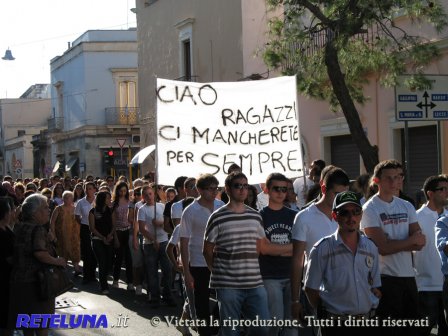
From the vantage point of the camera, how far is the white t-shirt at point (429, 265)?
27.3 feet

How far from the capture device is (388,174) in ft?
25.0

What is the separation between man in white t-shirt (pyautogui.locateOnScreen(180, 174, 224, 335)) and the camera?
30.8 feet

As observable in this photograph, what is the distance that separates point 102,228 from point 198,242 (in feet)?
21.5

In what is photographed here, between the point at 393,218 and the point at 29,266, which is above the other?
the point at 393,218

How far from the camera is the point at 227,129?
38.0 feet

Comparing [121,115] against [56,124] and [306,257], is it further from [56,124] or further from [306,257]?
[306,257]

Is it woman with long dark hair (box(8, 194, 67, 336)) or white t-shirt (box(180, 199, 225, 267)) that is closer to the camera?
woman with long dark hair (box(8, 194, 67, 336))

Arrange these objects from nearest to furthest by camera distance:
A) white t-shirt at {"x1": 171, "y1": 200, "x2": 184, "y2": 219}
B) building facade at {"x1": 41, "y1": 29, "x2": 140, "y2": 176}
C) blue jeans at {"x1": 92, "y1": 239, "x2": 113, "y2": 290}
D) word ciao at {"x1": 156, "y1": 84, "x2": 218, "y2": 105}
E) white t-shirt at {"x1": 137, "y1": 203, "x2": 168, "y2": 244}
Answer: white t-shirt at {"x1": 171, "y1": 200, "x2": 184, "y2": 219}, word ciao at {"x1": 156, "y1": 84, "x2": 218, "y2": 105}, white t-shirt at {"x1": 137, "y1": 203, "x2": 168, "y2": 244}, blue jeans at {"x1": 92, "y1": 239, "x2": 113, "y2": 290}, building facade at {"x1": 41, "y1": 29, "x2": 140, "y2": 176}

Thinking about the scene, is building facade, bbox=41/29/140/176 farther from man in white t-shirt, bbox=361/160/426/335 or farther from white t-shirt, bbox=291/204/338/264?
man in white t-shirt, bbox=361/160/426/335

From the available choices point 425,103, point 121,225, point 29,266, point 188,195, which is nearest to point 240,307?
point 29,266

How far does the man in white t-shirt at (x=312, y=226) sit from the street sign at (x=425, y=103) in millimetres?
4223

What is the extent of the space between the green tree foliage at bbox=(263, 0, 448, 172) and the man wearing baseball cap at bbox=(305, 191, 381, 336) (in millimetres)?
6665

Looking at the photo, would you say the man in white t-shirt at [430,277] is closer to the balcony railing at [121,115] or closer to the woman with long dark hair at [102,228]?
the woman with long dark hair at [102,228]

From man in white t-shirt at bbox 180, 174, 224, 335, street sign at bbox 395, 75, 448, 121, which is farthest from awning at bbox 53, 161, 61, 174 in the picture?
man in white t-shirt at bbox 180, 174, 224, 335
